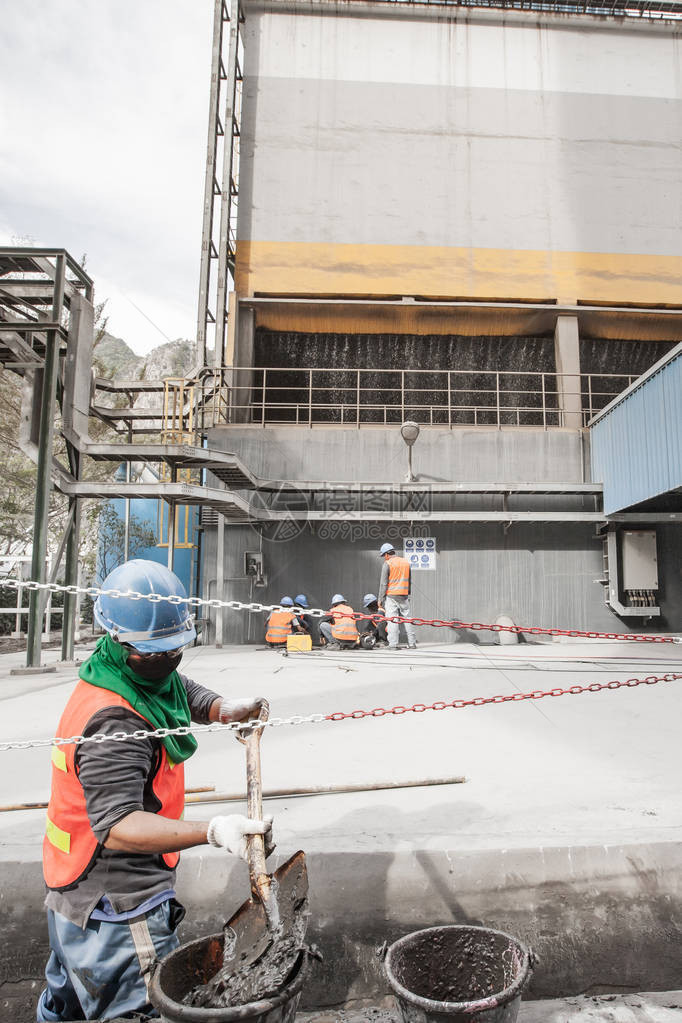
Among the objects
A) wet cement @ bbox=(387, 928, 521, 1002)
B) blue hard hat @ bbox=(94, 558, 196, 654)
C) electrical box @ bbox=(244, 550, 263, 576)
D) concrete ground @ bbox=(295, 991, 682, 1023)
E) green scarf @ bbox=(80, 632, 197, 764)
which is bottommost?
concrete ground @ bbox=(295, 991, 682, 1023)

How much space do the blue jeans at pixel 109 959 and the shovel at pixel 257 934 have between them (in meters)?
0.22

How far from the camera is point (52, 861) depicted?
2104 mm

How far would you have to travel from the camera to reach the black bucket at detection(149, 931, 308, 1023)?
1.78 metres

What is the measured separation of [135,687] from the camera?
2215 millimetres

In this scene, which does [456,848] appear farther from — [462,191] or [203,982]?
[462,191]

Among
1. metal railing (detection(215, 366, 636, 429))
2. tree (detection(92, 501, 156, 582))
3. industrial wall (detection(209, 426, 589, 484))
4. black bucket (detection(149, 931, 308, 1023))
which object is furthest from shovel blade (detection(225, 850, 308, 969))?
tree (detection(92, 501, 156, 582))

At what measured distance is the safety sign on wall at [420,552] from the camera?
14.0 metres

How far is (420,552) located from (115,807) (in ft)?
40.5

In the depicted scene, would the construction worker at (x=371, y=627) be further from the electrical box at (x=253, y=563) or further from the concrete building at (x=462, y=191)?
the concrete building at (x=462, y=191)

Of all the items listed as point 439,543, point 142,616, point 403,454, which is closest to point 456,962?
point 142,616

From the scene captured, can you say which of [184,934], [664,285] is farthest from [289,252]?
[184,934]

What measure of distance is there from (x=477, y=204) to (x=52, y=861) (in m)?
17.4

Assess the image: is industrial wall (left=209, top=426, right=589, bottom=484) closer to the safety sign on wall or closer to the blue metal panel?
the blue metal panel

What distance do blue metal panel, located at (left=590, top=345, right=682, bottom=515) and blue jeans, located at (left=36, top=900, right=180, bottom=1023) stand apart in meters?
9.98
